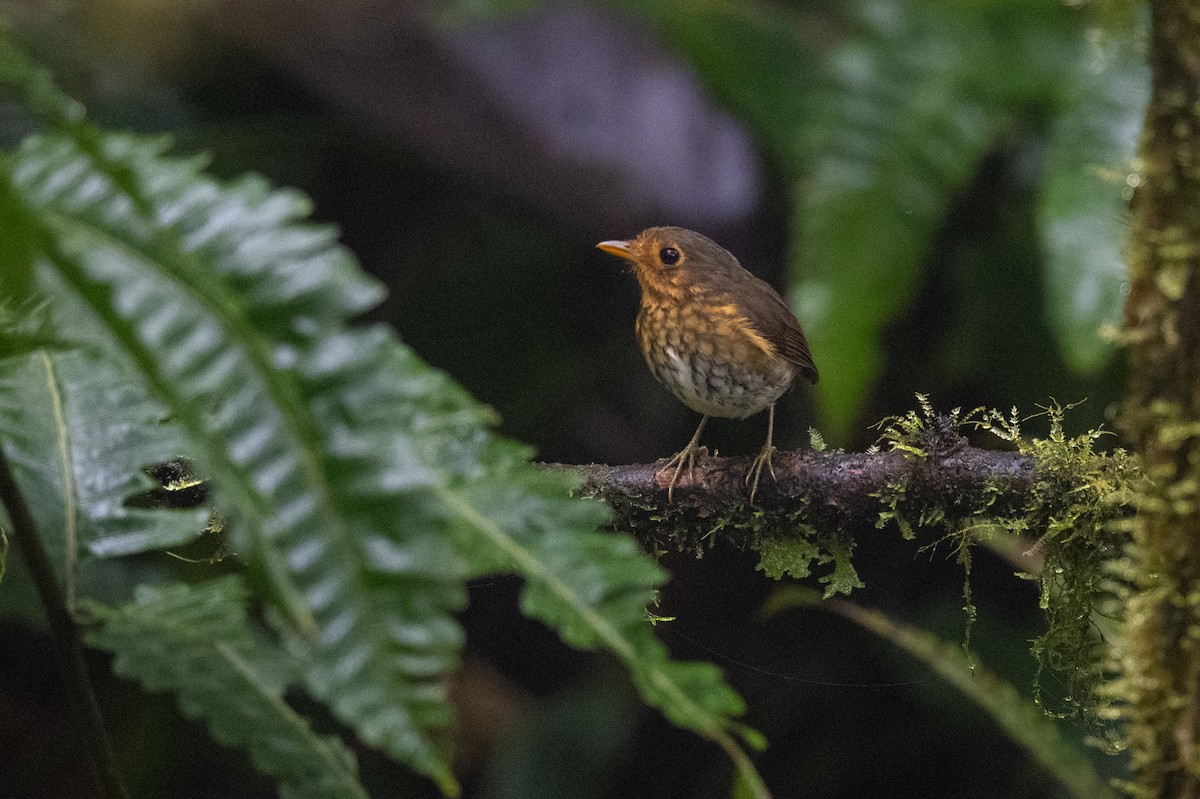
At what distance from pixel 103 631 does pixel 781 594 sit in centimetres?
57

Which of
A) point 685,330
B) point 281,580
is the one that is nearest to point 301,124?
point 685,330

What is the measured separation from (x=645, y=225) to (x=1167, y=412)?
0.92 metres

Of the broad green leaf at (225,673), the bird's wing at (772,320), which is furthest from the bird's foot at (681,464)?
the broad green leaf at (225,673)

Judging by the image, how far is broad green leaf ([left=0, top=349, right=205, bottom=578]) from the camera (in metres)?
0.73

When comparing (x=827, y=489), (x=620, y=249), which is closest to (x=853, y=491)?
(x=827, y=489)

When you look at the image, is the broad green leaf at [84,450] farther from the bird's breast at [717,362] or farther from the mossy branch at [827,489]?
the bird's breast at [717,362]

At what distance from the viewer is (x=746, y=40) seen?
1881 millimetres

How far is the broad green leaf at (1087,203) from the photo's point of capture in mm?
1250

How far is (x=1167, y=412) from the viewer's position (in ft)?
2.01

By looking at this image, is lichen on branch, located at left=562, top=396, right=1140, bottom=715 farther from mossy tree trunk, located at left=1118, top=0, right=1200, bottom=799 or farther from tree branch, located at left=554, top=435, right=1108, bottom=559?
mossy tree trunk, located at left=1118, top=0, right=1200, bottom=799

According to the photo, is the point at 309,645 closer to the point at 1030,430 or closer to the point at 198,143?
the point at 1030,430

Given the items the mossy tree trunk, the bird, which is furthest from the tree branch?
the mossy tree trunk

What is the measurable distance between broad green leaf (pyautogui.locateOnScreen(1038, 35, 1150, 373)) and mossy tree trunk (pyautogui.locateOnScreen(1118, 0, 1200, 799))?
1.98 ft

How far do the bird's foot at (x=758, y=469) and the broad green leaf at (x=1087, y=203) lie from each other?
0.43 metres
